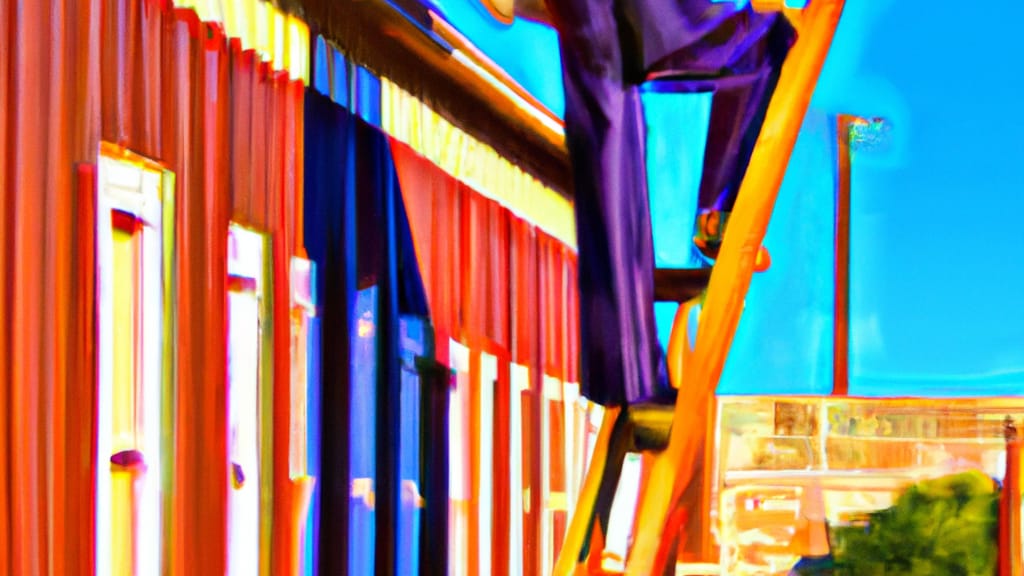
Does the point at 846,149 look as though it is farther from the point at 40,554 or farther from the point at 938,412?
the point at 40,554

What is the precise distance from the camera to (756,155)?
123 cm

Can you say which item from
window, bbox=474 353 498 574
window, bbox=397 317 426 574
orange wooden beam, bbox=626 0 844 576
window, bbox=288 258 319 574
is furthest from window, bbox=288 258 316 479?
orange wooden beam, bbox=626 0 844 576

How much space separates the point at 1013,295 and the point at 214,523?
3.21 ft

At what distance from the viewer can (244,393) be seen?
0.95 meters

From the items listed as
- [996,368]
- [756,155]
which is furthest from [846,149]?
[996,368]

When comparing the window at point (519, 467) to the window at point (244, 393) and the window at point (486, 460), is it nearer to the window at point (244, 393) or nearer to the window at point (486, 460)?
the window at point (486, 460)

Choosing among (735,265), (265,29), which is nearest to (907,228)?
(735,265)

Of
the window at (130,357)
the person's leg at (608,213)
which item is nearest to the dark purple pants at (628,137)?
the person's leg at (608,213)

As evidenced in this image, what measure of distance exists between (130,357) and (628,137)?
657mm

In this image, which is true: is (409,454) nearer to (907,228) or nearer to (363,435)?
(363,435)

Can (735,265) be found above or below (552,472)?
above

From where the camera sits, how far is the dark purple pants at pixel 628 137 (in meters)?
1.20

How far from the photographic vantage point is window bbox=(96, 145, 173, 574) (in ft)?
2.64

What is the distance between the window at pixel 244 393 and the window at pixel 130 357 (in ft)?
0.29
